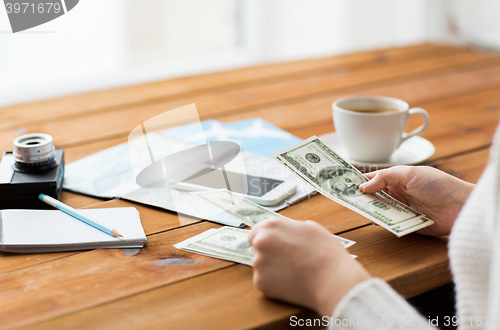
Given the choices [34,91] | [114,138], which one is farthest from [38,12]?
[114,138]

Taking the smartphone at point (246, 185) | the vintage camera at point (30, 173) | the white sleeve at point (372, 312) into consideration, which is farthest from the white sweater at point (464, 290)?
the vintage camera at point (30, 173)

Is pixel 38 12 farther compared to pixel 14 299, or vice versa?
pixel 38 12

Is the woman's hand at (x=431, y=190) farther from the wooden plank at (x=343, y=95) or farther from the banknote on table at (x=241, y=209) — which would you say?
the wooden plank at (x=343, y=95)

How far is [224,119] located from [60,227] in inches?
23.4

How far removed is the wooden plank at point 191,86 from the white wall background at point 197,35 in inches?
Result: 8.2

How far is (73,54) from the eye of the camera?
7.37 ft

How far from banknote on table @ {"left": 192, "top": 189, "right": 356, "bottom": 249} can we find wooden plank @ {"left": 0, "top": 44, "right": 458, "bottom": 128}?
0.71m

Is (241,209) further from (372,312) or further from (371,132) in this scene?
(371,132)

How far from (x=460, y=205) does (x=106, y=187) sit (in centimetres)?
58

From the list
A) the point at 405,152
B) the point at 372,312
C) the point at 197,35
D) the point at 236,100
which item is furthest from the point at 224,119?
the point at 197,35

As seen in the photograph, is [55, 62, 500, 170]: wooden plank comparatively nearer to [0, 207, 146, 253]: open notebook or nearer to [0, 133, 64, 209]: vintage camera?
[0, 133, 64, 209]: vintage camera

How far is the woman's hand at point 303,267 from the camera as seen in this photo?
1.86 ft

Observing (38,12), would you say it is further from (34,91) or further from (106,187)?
(106,187)

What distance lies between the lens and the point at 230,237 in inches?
28.6
